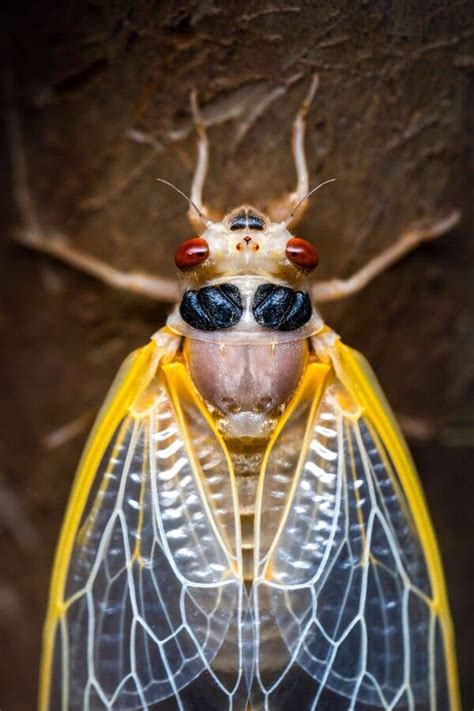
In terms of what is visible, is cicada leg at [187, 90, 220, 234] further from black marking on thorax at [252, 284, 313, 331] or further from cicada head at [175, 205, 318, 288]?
black marking on thorax at [252, 284, 313, 331]

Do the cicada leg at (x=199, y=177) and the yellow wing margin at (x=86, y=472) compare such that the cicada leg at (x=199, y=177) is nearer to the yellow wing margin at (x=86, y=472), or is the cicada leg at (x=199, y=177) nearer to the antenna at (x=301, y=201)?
the antenna at (x=301, y=201)

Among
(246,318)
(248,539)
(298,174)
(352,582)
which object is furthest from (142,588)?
(298,174)

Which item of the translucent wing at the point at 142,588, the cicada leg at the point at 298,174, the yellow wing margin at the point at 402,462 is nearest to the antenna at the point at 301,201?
the cicada leg at the point at 298,174

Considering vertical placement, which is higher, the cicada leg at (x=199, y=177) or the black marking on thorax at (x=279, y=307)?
the cicada leg at (x=199, y=177)

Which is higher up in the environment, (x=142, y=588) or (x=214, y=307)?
(x=214, y=307)

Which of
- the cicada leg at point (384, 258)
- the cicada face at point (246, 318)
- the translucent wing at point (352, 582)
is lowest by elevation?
the translucent wing at point (352, 582)

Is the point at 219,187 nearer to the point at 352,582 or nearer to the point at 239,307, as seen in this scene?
the point at 239,307

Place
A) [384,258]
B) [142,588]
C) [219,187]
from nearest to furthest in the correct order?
1. [142,588]
2. [219,187]
3. [384,258]
